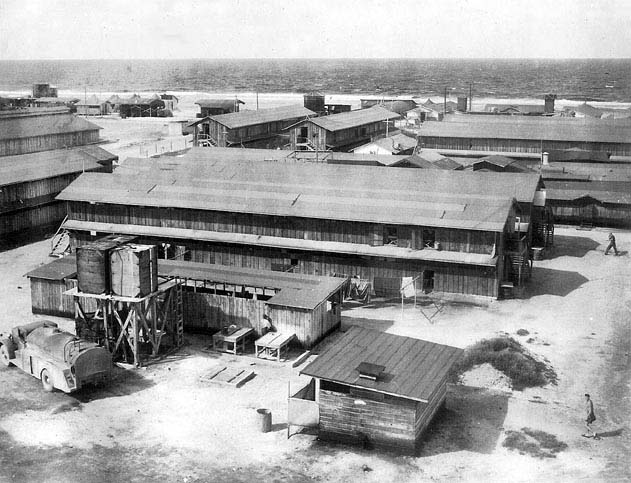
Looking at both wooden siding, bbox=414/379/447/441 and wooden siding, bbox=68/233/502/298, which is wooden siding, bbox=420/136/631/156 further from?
wooden siding, bbox=414/379/447/441

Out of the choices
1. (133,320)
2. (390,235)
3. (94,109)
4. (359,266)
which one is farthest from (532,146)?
(94,109)

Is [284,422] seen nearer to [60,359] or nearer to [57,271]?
[60,359]

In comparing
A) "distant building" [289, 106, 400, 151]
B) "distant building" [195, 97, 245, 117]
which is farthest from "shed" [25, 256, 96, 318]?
"distant building" [195, 97, 245, 117]

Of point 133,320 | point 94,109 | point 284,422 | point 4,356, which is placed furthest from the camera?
point 94,109

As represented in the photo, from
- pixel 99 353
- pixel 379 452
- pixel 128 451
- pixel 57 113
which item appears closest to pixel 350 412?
pixel 379 452

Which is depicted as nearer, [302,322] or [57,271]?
[302,322]

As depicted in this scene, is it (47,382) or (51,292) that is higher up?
Result: (51,292)

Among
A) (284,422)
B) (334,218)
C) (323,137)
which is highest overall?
(323,137)
